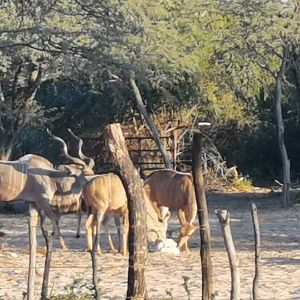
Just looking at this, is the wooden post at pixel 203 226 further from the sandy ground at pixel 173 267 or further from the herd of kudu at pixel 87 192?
the herd of kudu at pixel 87 192

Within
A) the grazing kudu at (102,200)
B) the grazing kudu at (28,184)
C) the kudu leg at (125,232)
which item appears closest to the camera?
the kudu leg at (125,232)

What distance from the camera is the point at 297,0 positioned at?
2438cm

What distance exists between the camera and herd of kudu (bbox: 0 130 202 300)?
641 inches

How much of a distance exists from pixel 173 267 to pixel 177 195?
281 cm

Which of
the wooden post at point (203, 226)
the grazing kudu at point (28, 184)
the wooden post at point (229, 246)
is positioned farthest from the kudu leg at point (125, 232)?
the wooden post at point (229, 246)

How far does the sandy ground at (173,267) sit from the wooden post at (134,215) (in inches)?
25.8

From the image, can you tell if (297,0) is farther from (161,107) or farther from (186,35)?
(161,107)

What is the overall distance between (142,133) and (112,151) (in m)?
23.0

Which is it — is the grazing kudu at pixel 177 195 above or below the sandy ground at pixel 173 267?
above

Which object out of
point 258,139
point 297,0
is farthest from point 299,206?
point 258,139

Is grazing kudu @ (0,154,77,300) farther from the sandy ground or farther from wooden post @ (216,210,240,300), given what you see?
wooden post @ (216,210,240,300)

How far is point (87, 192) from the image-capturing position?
54.4ft

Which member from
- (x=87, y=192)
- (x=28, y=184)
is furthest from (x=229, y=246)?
(x=28, y=184)

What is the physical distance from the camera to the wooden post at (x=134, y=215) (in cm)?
803
